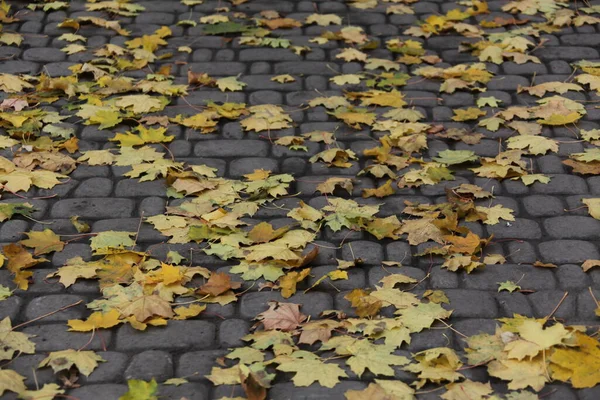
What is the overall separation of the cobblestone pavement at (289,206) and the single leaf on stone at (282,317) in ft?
0.25

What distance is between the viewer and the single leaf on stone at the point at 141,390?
356 centimetres

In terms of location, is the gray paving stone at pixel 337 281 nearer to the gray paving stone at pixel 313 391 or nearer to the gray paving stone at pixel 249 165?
the gray paving stone at pixel 313 391

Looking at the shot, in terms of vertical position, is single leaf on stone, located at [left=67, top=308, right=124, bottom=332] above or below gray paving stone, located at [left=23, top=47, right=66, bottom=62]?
below

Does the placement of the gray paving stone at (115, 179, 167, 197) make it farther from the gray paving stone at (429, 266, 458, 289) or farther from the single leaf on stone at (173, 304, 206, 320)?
the gray paving stone at (429, 266, 458, 289)

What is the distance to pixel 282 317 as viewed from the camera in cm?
407

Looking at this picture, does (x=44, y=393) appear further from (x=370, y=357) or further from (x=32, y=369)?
(x=370, y=357)

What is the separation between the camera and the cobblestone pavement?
3.90 meters

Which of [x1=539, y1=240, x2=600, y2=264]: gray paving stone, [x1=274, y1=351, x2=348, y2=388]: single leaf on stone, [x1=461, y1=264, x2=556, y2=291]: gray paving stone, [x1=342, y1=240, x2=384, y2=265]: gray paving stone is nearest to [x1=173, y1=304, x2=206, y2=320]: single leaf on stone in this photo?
[x1=274, y1=351, x2=348, y2=388]: single leaf on stone

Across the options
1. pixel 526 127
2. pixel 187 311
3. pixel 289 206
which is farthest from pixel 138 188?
pixel 526 127

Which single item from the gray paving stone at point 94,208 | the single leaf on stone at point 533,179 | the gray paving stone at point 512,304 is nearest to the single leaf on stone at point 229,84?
the gray paving stone at point 94,208

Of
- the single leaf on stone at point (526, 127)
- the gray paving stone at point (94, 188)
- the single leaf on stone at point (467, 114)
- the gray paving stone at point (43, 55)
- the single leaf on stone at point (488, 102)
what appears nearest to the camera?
the gray paving stone at point (94, 188)

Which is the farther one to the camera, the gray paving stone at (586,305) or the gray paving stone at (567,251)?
the gray paving stone at (567,251)

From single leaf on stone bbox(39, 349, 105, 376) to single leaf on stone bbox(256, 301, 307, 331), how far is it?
2.36 feet

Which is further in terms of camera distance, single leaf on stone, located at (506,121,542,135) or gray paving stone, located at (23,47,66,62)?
gray paving stone, located at (23,47,66,62)
